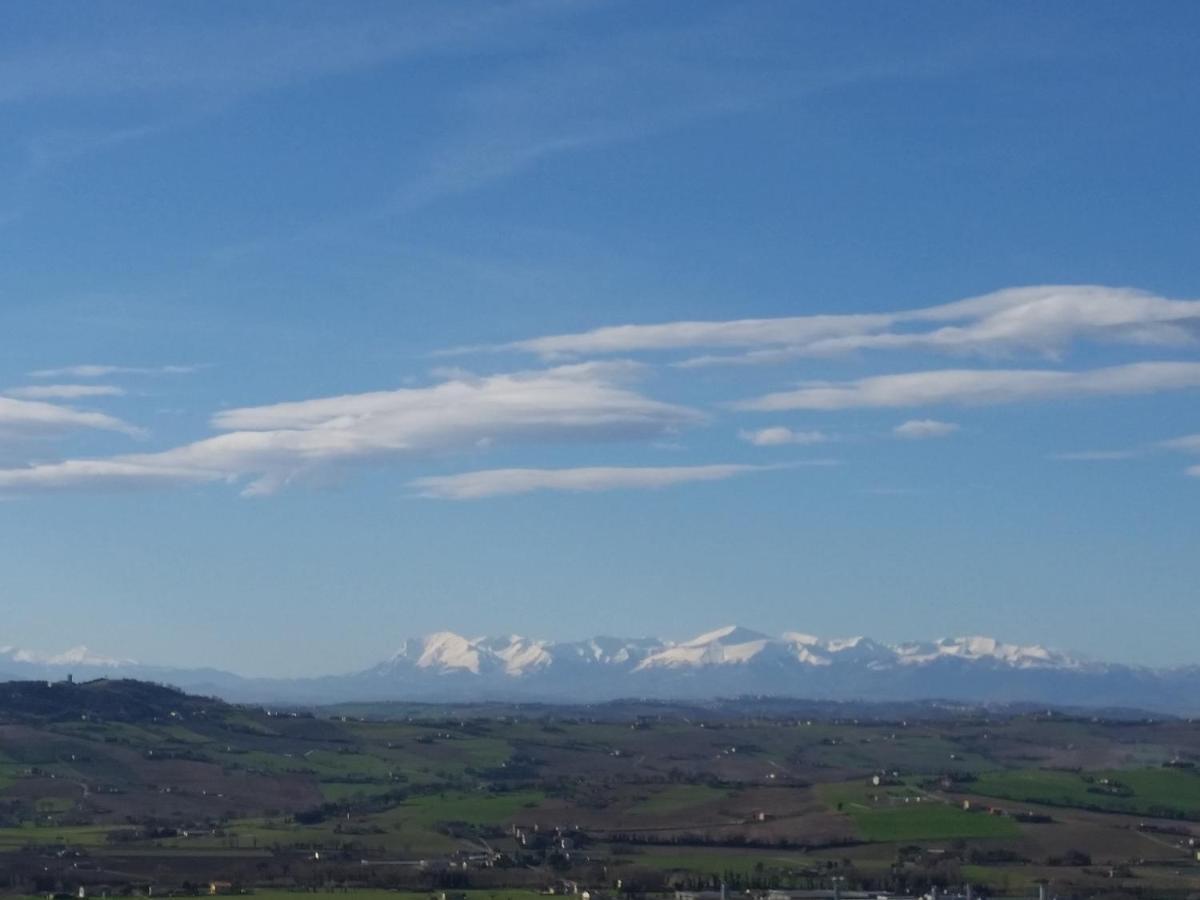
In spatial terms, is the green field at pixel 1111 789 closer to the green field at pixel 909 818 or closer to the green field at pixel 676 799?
the green field at pixel 909 818

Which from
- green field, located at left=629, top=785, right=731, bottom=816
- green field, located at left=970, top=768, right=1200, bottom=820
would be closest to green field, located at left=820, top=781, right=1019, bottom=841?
green field, located at left=629, top=785, right=731, bottom=816

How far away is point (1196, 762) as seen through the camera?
6147 inches

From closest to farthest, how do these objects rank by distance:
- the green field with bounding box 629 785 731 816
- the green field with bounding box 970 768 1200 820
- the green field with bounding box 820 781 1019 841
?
the green field with bounding box 820 781 1019 841, the green field with bounding box 629 785 731 816, the green field with bounding box 970 768 1200 820

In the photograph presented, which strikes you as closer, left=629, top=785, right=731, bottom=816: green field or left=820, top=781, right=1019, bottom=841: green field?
left=820, top=781, right=1019, bottom=841: green field

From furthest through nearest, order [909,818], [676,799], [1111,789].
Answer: [1111,789], [676,799], [909,818]

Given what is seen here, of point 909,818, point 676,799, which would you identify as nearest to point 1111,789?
point 909,818

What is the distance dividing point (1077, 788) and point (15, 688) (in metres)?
101

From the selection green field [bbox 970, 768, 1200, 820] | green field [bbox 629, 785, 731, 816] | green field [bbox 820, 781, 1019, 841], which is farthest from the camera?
green field [bbox 970, 768, 1200, 820]

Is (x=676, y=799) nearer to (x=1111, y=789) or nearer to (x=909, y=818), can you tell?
(x=909, y=818)

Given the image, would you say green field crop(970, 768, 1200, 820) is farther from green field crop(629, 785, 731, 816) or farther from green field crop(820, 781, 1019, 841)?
green field crop(629, 785, 731, 816)

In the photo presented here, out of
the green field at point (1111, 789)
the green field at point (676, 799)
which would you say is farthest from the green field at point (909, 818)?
the green field at point (1111, 789)

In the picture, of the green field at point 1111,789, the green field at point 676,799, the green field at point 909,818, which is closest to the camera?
the green field at point 909,818

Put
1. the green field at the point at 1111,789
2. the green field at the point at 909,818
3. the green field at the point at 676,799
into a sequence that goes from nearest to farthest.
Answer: the green field at the point at 909,818 < the green field at the point at 676,799 < the green field at the point at 1111,789

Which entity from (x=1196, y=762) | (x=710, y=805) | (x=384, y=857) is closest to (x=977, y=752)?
(x=1196, y=762)
